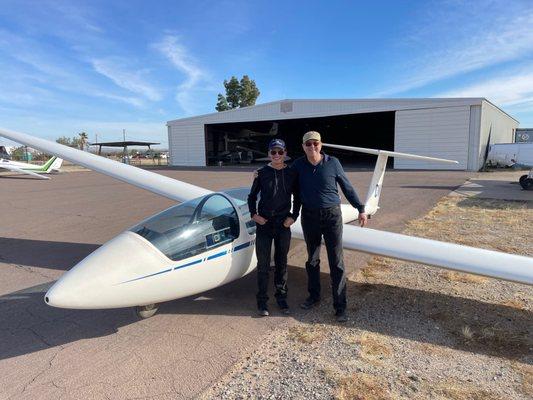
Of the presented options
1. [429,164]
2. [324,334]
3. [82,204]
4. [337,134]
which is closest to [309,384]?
[324,334]

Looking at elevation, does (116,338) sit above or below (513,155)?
below

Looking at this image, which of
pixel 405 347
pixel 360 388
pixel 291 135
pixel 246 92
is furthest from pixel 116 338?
pixel 246 92

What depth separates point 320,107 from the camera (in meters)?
34.4

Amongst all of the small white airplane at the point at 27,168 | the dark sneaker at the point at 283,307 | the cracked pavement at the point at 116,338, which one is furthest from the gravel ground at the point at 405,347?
the small white airplane at the point at 27,168

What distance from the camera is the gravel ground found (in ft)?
10.0

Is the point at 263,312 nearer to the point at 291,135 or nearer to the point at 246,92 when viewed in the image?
the point at 291,135

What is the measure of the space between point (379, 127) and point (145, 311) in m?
54.3

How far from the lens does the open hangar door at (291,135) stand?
44.1 meters

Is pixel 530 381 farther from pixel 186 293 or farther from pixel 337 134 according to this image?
pixel 337 134

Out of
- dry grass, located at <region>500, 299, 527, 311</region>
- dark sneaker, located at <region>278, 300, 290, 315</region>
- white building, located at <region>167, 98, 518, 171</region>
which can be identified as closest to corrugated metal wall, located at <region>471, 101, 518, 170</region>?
white building, located at <region>167, 98, 518, 171</region>

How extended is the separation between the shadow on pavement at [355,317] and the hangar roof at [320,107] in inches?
1110

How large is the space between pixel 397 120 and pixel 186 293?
30.7 meters

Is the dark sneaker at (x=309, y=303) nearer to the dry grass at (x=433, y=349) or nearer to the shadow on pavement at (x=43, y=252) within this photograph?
the dry grass at (x=433, y=349)

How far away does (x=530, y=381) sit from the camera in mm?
3146
